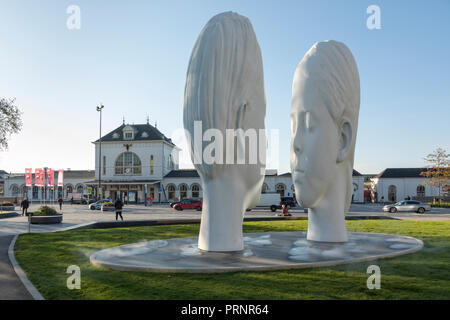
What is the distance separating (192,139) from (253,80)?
7.68ft

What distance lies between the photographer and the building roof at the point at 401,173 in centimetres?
5778

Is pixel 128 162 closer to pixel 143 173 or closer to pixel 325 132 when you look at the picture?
pixel 143 173

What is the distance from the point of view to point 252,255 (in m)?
8.73

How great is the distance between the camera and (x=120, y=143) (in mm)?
60625

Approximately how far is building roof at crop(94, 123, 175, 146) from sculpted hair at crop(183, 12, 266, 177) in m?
50.9

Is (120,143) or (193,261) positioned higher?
(120,143)

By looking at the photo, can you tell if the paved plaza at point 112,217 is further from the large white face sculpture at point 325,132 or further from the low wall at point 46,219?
the large white face sculpture at point 325,132

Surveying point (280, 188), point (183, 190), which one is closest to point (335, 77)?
point (280, 188)

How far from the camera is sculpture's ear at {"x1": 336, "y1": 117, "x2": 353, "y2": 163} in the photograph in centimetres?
1090

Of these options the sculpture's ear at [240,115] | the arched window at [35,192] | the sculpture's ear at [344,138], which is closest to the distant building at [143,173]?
the arched window at [35,192]
